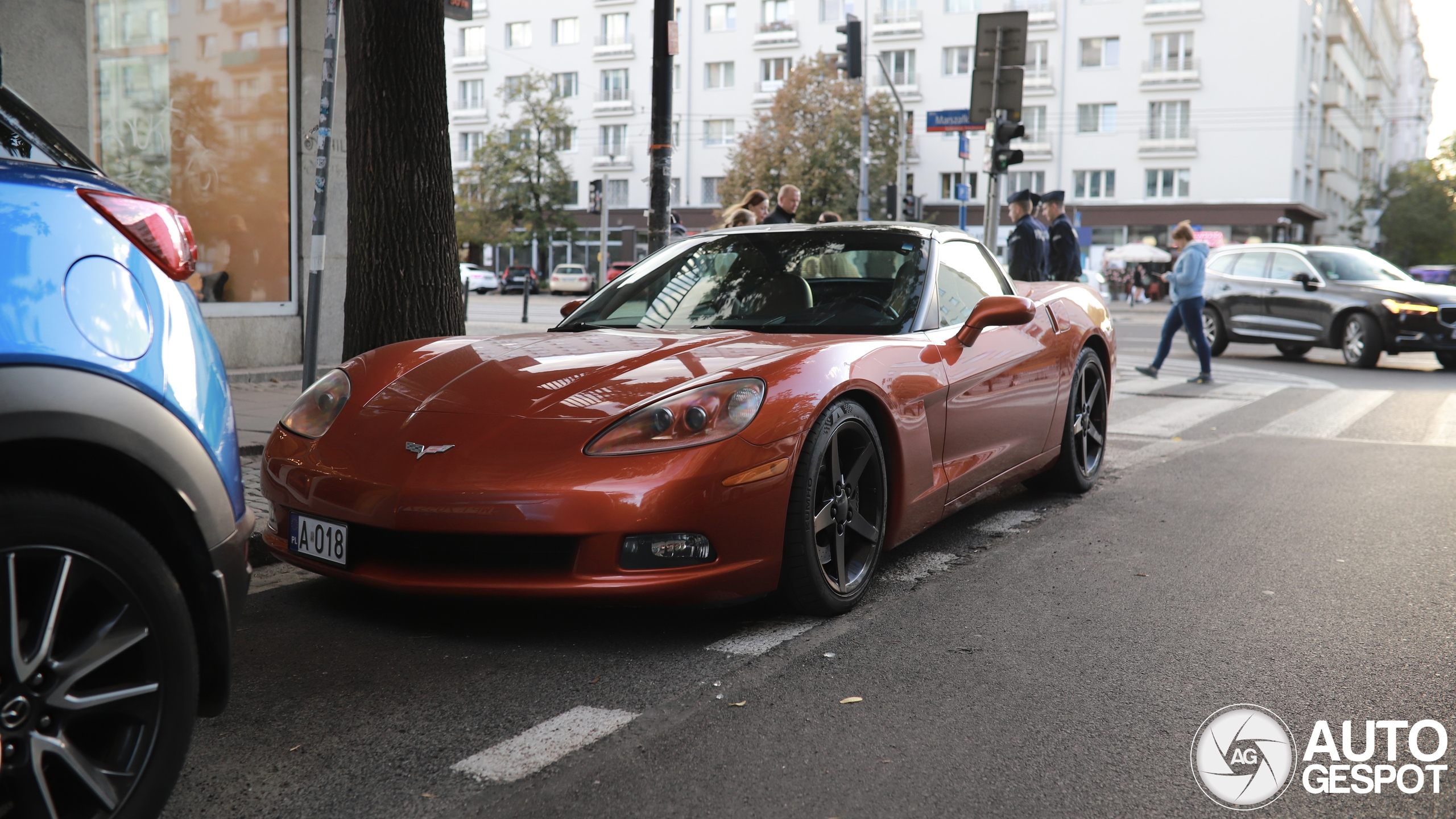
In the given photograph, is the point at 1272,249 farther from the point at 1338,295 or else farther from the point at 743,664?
the point at 743,664

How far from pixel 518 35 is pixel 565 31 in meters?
2.87

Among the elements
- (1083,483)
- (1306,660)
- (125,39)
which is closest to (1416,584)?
(1306,660)

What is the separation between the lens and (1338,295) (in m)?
15.8

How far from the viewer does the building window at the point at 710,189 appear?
196ft

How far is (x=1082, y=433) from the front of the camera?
616cm

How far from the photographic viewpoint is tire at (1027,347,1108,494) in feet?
19.5

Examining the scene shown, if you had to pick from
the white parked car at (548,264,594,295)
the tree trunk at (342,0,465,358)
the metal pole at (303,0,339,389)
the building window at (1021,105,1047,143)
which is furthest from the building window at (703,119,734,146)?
the metal pole at (303,0,339,389)

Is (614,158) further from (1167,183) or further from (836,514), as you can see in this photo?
(836,514)

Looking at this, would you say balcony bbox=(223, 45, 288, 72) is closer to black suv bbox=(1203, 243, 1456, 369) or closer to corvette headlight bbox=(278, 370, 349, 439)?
corvette headlight bbox=(278, 370, 349, 439)

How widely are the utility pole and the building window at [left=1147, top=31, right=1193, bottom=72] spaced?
1880 inches

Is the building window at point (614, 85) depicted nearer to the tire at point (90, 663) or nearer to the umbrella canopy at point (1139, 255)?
the umbrella canopy at point (1139, 255)

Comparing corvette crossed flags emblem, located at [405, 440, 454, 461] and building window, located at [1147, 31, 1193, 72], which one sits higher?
building window, located at [1147, 31, 1193, 72]

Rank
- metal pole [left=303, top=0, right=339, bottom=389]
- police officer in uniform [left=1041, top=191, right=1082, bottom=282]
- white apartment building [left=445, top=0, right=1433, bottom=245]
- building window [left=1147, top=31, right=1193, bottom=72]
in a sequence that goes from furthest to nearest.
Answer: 1. building window [left=1147, top=31, right=1193, bottom=72]
2. white apartment building [left=445, top=0, right=1433, bottom=245]
3. police officer in uniform [left=1041, top=191, right=1082, bottom=282]
4. metal pole [left=303, top=0, right=339, bottom=389]

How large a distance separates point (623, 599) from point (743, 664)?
384mm
